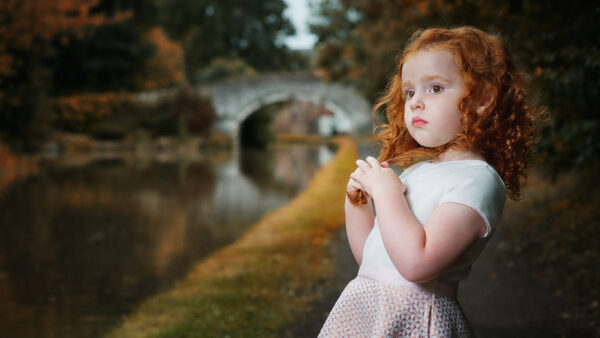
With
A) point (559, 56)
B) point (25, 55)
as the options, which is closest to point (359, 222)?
point (559, 56)

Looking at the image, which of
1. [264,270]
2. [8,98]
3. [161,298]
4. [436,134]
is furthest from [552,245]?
[8,98]

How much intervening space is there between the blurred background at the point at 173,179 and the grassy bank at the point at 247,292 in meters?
0.29

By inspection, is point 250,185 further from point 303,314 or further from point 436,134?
point 436,134

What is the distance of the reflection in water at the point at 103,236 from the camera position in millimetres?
4945

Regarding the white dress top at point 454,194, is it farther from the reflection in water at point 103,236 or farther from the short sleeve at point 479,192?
the reflection in water at point 103,236

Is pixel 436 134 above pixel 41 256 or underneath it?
above

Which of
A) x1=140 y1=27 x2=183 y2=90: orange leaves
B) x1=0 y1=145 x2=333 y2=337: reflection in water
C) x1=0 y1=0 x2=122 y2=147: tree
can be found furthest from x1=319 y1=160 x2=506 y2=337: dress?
x1=140 y1=27 x2=183 y2=90: orange leaves

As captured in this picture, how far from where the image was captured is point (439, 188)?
54.2 inches

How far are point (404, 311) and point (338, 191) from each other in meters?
9.29

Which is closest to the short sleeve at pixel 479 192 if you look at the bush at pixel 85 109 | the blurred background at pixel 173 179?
the blurred background at pixel 173 179

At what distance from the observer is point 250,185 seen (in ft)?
46.9

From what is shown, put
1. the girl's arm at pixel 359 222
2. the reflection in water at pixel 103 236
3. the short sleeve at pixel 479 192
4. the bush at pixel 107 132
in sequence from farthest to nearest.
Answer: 1. the bush at pixel 107 132
2. the reflection in water at pixel 103 236
3. the girl's arm at pixel 359 222
4. the short sleeve at pixel 479 192

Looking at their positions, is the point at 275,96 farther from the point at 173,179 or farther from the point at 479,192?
the point at 479,192

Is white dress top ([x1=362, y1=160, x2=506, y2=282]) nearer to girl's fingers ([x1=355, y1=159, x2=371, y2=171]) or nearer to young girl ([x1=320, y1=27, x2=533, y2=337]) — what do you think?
young girl ([x1=320, y1=27, x2=533, y2=337])
